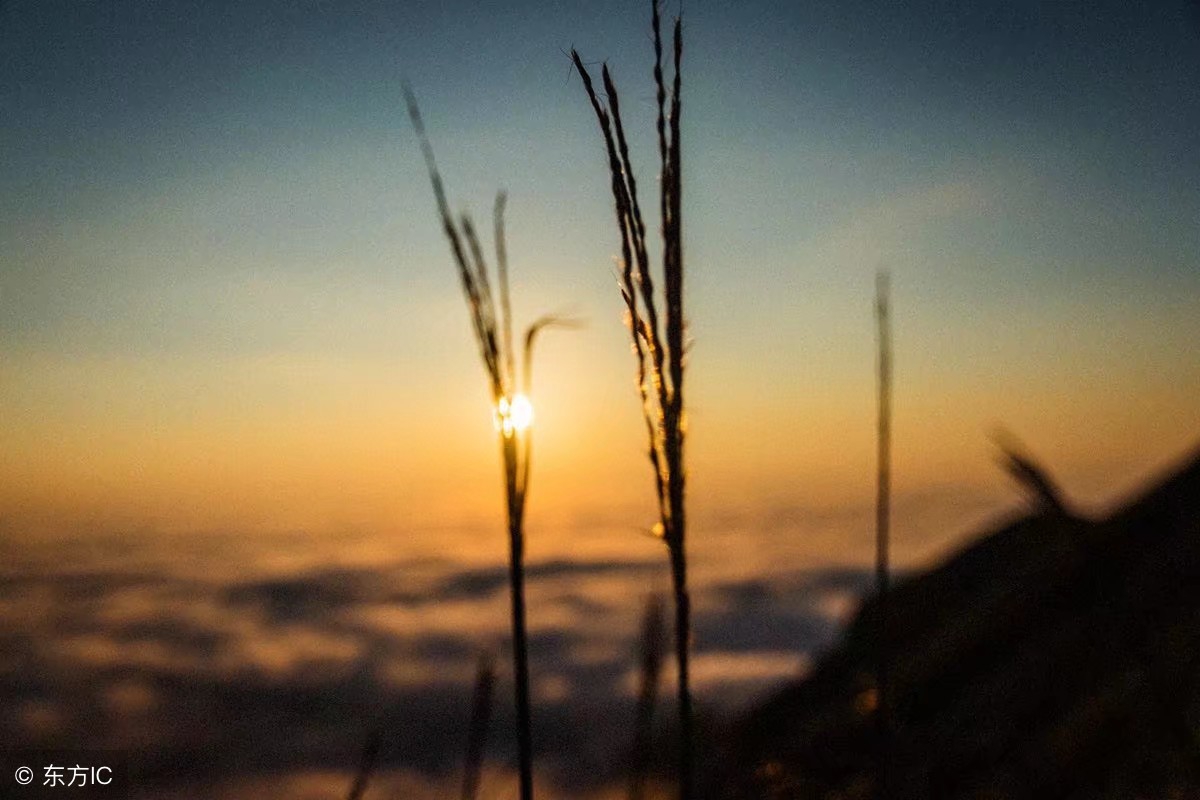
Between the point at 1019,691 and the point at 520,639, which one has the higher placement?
the point at 520,639

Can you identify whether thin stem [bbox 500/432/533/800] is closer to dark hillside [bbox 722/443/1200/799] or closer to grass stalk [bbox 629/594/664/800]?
grass stalk [bbox 629/594/664/800]

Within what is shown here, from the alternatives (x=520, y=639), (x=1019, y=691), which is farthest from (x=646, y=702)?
Result: (x=1019, y=691)

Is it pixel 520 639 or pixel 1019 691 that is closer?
pixel 520 639

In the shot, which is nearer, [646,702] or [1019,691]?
[646,702]

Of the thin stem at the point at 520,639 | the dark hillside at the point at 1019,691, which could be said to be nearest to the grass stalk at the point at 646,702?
the thin stem at the point at 520,639

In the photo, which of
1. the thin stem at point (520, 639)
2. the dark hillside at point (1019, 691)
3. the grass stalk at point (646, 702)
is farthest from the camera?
the dark hillside at point (1019, 691)

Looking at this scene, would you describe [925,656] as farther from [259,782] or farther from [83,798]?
[259,782]

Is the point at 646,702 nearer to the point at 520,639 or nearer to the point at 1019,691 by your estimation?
the point at 520,639

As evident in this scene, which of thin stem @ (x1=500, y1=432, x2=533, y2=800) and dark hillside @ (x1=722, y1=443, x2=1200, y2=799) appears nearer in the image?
thin stem @ (x1=500, y1=432, x2=533, y2=800)

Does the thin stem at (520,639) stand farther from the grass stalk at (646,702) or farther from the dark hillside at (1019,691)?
the dark hillside at (1019,691)

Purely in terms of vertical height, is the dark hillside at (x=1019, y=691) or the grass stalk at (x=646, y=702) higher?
the grass stalk at (x=646, y=702)

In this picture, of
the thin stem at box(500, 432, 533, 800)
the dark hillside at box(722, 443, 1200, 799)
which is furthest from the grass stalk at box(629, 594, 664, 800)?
the dark hillside at box(722, 443, 1200, 799)
